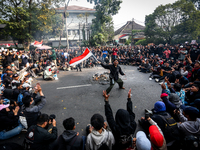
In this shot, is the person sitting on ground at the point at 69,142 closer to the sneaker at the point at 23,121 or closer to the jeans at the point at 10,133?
the sneaker at the point at 23,121

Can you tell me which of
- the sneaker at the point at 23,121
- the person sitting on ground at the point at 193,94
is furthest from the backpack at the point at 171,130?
the sneaker at the point at 23,121

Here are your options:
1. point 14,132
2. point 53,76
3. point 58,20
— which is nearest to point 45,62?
point 53,76

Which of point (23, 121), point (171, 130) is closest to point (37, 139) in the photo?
point (23, 121)

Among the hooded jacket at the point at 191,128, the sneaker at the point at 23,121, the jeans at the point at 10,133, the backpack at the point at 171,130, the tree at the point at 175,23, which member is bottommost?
the jeans at the point at 10,133

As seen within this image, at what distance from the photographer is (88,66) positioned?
15.4 m

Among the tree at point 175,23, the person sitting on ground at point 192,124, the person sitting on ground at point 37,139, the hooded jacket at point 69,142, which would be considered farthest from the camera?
the tree at point 175,23

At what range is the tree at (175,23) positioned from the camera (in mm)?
18391

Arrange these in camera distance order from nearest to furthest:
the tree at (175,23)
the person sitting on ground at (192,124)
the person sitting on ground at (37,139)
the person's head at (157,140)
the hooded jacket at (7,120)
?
the person's head at (157,140) → the person sitting on ground at (37,139) → the person sitting on ground at (192,124) → the hooded jacket at (7,120) → the tree at (175,23)

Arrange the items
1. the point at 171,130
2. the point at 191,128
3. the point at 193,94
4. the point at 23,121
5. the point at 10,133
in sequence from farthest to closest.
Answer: the point at 193,94
the point at 23,121
the point at 10,133
the point at 171,130
the point at 191,128

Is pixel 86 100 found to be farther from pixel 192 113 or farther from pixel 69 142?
pixel 192 113

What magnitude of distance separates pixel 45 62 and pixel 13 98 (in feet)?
29.9

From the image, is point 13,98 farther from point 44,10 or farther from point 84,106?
point 44,10

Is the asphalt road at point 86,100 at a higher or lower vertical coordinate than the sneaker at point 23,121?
lower

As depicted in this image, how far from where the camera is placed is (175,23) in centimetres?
2070
